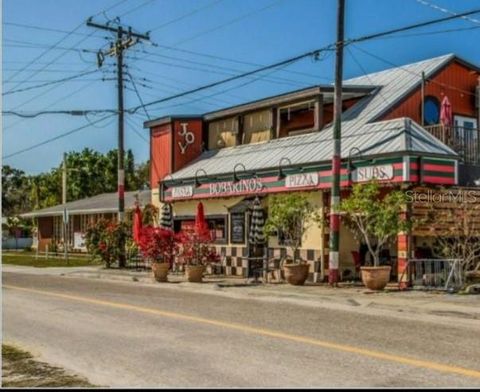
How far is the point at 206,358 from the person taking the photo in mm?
8391

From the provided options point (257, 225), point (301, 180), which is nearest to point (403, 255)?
point (301, 180)

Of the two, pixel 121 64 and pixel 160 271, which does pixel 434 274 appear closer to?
pixel 160 271

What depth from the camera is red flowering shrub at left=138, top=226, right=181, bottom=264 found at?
75.3 ft

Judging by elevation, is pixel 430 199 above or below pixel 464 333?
above

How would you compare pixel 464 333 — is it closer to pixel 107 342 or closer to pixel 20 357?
pixel 107 342

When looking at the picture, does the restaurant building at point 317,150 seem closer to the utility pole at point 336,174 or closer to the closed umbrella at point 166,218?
the closed umbrella at point 166,218

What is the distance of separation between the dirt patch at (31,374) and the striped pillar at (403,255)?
11852 millimetres

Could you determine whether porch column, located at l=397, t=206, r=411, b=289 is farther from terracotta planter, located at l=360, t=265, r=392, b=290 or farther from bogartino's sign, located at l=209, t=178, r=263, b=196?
bogartino's sign, located at l=209, t=178, r=263, b=196

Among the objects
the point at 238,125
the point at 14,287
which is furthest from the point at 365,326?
the point at 238,125

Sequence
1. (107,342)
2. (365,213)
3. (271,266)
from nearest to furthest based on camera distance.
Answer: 1. (107,342)
2. (365,213)
3. (271,266)

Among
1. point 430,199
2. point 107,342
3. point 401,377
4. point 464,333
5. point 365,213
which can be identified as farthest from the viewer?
point 430,199

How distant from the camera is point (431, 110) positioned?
79.7 feet

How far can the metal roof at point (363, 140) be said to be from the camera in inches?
766

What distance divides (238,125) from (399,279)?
12.1m
